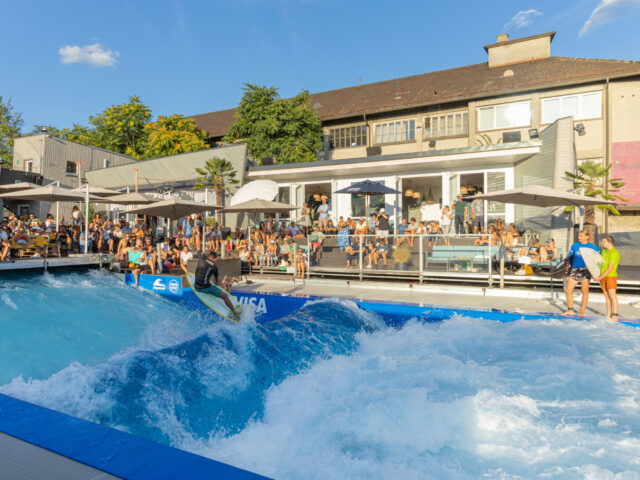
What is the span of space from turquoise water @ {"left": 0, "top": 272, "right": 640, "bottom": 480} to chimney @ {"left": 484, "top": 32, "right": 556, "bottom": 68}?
21.0 meters

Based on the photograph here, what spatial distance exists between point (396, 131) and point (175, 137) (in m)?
16.2

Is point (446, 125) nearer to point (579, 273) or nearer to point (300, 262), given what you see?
point (300, 262)

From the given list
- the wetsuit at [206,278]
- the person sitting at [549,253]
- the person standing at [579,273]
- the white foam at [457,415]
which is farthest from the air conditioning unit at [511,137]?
the wetsuit at [206,278]

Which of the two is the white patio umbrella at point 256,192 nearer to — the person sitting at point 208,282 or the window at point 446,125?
the person sitting at point 208,282

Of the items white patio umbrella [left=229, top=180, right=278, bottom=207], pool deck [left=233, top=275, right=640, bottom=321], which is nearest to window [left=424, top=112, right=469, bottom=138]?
white patio umbrella [left=229, top=180, right=278, bottom=207]

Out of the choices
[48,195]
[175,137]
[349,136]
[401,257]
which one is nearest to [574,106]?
[349,136]

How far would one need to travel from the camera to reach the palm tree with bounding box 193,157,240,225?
61.5 ft

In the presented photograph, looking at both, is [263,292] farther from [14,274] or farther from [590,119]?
[590,119]

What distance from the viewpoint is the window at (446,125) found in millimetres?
22203

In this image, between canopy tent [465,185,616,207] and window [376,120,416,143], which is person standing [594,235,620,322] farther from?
window [376,120,416,143]

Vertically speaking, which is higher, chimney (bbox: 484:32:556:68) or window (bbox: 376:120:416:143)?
chimney (bbox: 484:32:556:68)

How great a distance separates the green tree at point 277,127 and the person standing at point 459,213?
11.9m

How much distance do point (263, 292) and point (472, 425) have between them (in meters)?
6.70

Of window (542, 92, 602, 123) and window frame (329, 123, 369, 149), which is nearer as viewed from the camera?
window (542, 92, 602, 123)
